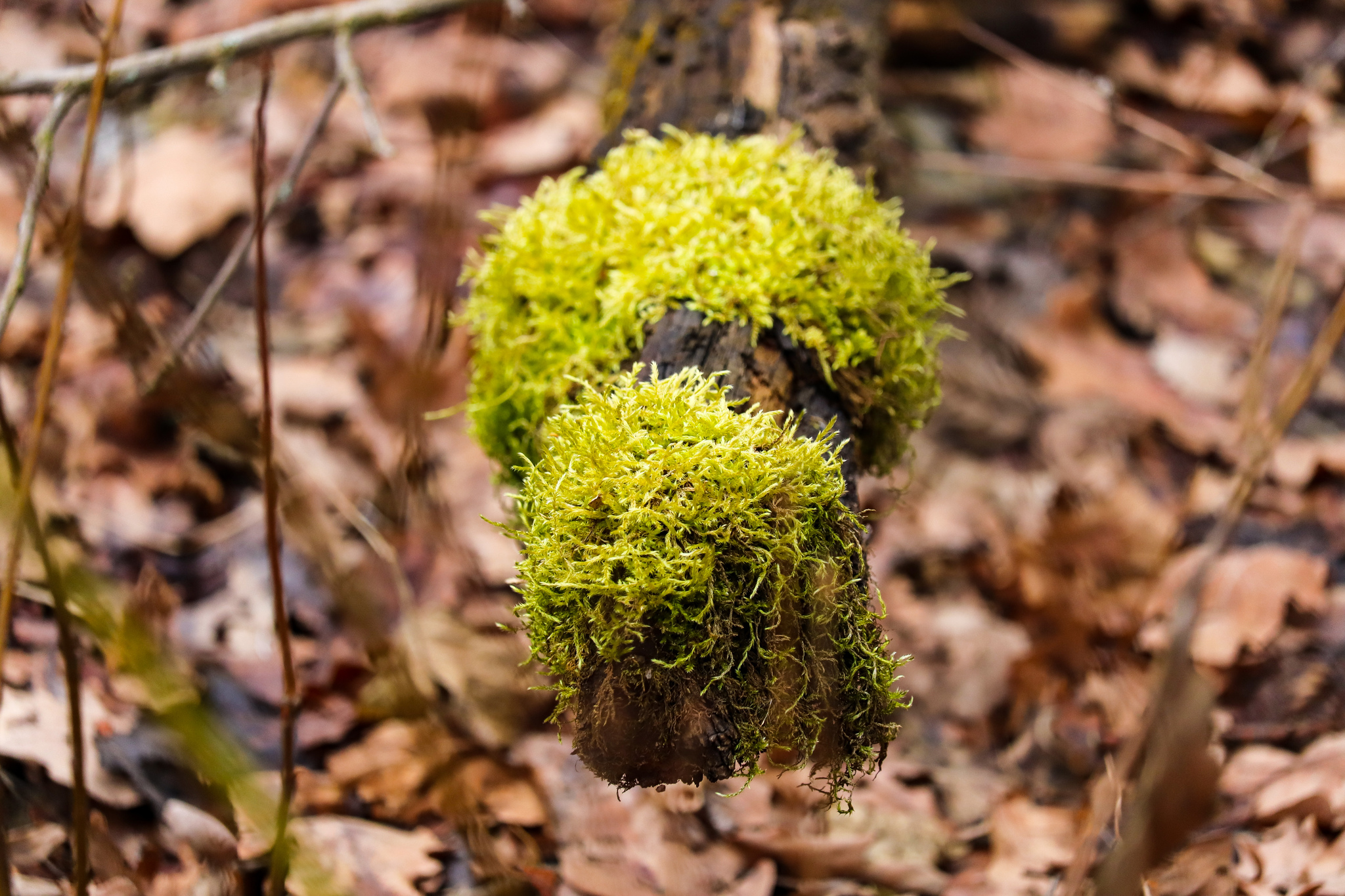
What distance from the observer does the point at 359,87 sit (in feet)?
8.09

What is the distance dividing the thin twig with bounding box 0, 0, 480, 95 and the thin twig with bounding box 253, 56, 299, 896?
106 cm

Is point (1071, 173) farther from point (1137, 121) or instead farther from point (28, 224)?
point (28, 224)

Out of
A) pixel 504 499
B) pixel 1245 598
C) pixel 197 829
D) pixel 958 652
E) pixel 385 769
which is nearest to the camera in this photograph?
pixel 197 829

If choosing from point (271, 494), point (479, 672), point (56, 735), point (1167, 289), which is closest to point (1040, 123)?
point (1167, 289)

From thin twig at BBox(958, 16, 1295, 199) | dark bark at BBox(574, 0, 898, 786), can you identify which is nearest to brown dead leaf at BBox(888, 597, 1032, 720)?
dark bark at BBox(574, 0, 898, 786)

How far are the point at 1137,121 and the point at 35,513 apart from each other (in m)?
4.25

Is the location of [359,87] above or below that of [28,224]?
above

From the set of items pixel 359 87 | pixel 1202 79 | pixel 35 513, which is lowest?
pixel 35 513

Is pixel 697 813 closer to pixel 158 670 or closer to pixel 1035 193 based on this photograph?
pixel 158 670

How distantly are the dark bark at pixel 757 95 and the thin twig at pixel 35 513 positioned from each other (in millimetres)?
970

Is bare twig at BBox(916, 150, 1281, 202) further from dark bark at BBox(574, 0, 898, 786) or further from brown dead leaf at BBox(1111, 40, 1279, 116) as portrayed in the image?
dark bark at BBox(574, 0, 898, 786)

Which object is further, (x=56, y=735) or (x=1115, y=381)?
(x=1115, y=381)

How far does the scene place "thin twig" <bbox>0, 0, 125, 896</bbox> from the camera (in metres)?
1.33

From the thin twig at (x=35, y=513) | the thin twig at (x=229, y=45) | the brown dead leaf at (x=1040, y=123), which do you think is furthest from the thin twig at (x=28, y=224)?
the brown dead leaf at (x=1040, y=123)
